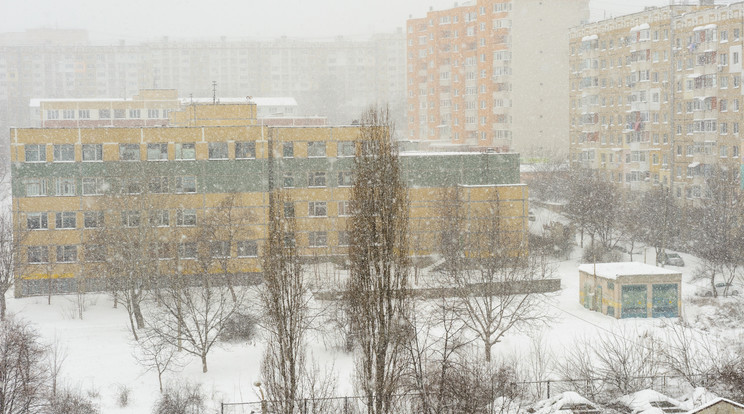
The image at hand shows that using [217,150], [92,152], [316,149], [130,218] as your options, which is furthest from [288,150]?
[92,152]

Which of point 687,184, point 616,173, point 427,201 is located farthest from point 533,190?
point 427,201

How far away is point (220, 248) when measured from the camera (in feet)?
117

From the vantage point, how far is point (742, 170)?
137ft

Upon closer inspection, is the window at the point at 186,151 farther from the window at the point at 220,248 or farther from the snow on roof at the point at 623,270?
the snow on roof at the point at 623,270

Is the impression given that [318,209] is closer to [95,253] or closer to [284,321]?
[95,253]

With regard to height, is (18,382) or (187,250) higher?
(187,250)

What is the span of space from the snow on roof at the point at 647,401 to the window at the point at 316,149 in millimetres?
22761

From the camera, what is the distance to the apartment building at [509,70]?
65.1 meters

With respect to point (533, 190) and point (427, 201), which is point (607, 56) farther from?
point (427, 201)

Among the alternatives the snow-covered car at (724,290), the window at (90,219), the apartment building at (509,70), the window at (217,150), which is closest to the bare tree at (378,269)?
the window at (217,150)

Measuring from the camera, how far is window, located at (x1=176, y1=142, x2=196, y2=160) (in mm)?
37469

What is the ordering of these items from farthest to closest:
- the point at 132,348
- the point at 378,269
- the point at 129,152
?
the point at 129,152 → the point at 132,348 → the point at 378,269

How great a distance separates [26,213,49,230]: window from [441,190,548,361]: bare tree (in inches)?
735

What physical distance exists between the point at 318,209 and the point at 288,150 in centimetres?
336
